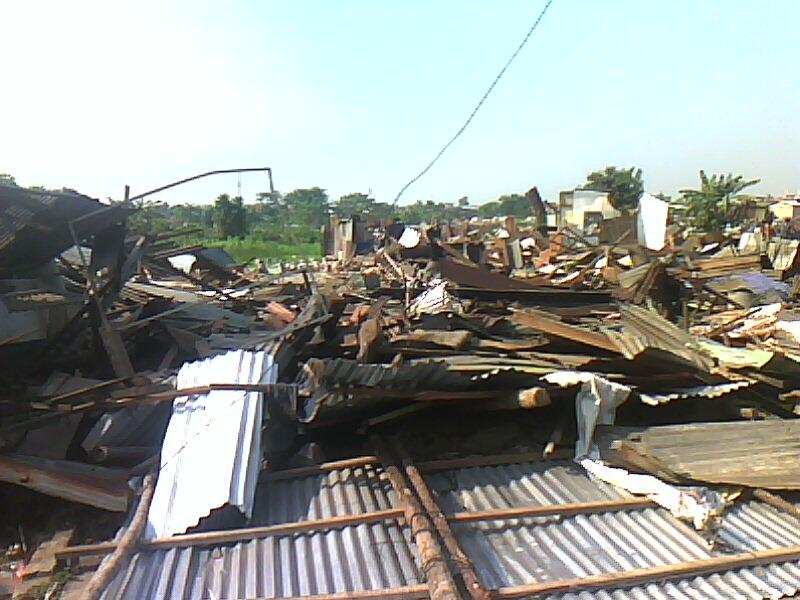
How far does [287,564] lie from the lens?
3154mm

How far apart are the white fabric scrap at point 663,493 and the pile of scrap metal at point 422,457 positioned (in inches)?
0.5

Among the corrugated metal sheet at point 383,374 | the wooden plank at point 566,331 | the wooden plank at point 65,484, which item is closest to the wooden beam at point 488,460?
the corrugated metal sheet at point 383,374

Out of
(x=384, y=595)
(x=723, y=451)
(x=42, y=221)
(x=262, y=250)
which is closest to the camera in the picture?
(x=384, y=595)

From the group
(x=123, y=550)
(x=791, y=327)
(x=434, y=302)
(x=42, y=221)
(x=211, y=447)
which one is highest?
(x=42, y=221)

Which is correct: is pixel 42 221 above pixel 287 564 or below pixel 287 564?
above

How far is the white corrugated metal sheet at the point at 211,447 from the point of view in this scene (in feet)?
11.4

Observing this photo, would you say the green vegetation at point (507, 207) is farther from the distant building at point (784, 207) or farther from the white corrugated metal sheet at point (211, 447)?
the white corrugated metal sheet at point (211, 447)

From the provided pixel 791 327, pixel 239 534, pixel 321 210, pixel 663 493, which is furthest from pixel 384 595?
pixel 321 210

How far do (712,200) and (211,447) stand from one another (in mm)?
22067

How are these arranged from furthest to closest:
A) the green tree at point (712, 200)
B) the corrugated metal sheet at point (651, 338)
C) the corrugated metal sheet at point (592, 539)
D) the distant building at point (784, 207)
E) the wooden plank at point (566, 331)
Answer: the distant building at point (784, 207) < the green tree at point (712, 200) < the wooden plank at point (566, 331) < the corrugated metal sheet at point (651, 338) < the corrugated metal sheet at point (592, 539)

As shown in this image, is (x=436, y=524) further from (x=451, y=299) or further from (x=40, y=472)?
(x=451, y=299)

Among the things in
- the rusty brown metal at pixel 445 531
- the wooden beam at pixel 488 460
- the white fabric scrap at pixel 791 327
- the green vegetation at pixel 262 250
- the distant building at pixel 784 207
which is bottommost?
the green vegetation at pixel 262 250

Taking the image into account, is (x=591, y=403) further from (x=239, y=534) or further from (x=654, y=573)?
(x=239, y=534)

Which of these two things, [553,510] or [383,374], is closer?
[553,510]
